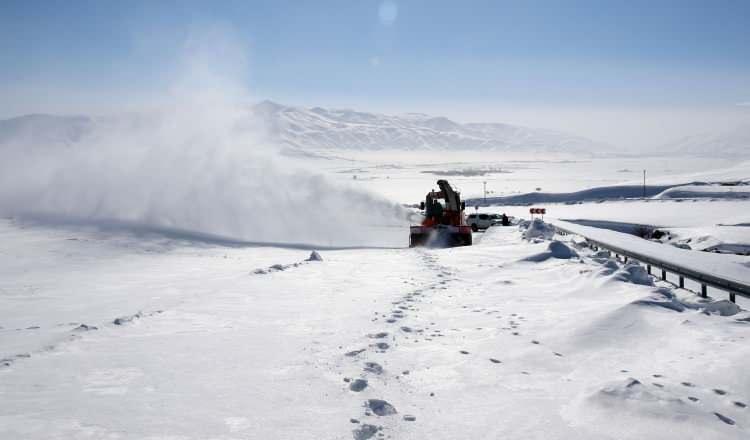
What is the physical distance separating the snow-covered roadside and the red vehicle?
1160cm

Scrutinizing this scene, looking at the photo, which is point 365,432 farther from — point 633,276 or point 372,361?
point 633,276

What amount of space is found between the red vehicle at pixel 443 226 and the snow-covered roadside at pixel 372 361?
38.1 ft

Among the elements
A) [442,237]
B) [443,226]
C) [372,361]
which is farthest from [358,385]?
[443,226]

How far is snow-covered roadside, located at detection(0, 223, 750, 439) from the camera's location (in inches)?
160

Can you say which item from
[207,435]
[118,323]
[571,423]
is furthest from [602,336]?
[118,323]

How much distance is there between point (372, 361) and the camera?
570 centimetres

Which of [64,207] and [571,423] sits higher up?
[64,207]

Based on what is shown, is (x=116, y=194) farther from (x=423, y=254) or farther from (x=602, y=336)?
(x=602, y=336)

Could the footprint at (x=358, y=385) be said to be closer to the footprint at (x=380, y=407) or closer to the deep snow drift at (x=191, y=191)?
the footprint at (x=380, y=407)

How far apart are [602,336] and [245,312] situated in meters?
5.25

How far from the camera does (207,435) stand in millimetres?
3848

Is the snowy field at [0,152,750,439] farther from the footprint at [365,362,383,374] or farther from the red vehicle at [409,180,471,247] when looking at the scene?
the red vehicle at [409,180,471,247]

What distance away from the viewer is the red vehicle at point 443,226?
22797 mm

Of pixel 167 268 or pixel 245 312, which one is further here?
pixel 167 268
